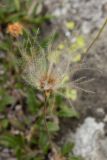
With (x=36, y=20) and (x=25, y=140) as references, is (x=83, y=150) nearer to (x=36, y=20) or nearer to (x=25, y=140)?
(x=25, y=140)

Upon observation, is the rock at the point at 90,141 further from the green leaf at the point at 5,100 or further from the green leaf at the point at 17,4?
the green leaf at the point at 17,4

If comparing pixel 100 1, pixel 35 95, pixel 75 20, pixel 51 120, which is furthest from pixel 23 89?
pixel 100 1

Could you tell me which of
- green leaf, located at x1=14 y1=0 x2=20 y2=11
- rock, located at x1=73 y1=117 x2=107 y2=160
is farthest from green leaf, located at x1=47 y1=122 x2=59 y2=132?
green leaf, located at x1=14 y1=0 x2=20 y2=11

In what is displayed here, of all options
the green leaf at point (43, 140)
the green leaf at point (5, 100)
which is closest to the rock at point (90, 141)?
the green leaf at point (43, 140)

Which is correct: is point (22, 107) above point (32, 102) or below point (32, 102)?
below

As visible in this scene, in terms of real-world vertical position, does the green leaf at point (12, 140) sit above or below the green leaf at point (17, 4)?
below

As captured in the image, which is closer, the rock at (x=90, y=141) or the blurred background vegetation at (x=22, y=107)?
the rock at (x=90, y=141)

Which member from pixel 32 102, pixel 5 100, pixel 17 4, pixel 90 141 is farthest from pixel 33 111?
pixel 17 4

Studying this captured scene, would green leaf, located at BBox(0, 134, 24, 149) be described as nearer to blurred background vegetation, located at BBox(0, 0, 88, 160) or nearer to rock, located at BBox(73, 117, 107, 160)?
blurred background vegetation, located at BBox(0, 0, 88, 160)

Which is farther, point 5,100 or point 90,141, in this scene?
point 5,100

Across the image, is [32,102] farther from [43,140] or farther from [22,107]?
[43,140]
